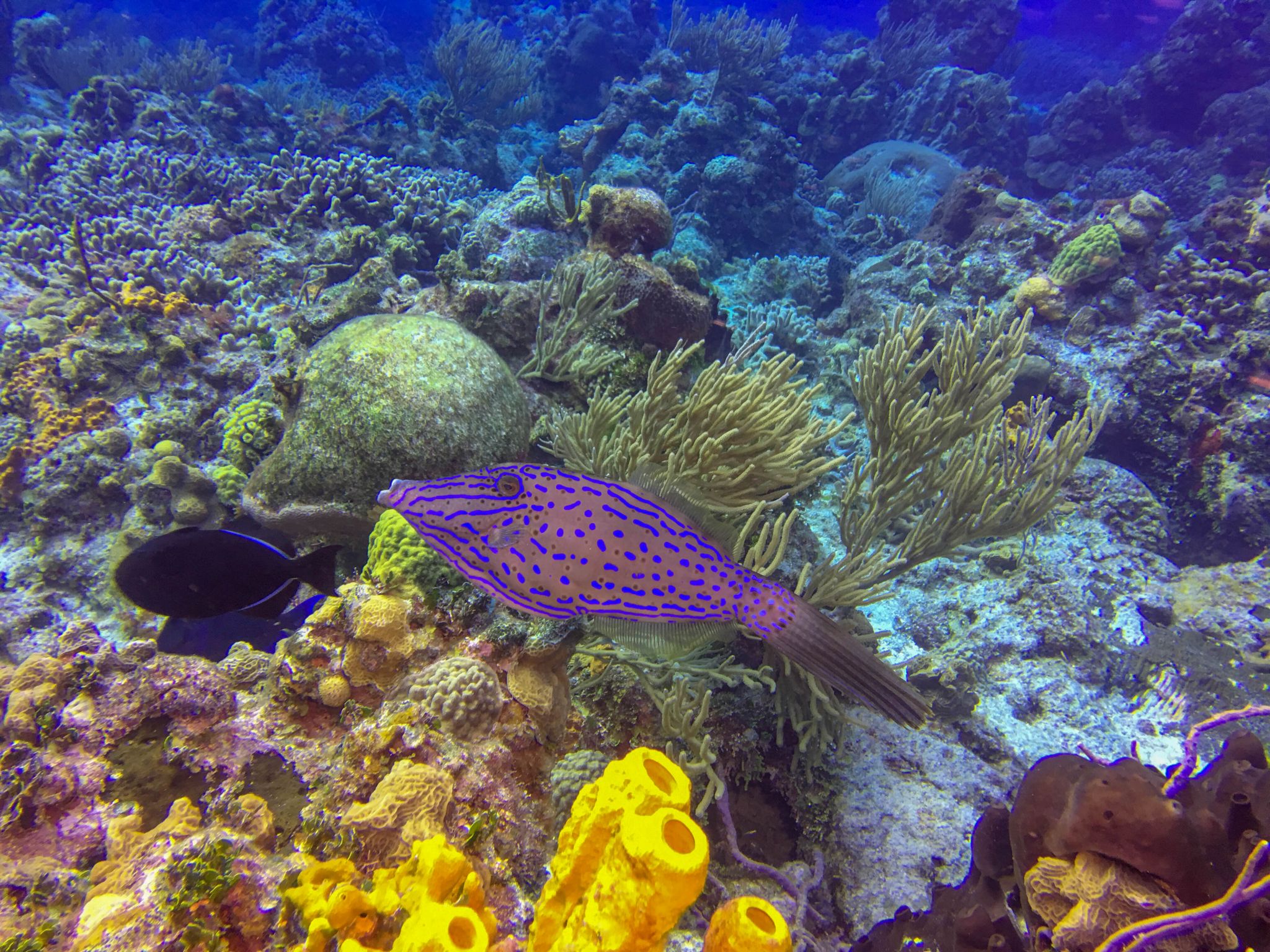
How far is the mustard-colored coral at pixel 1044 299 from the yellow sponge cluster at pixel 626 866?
10505 millimetres

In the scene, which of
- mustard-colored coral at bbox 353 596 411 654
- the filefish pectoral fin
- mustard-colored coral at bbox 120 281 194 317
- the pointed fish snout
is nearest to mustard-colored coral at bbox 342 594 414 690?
mustard-colored coral at bbox 353 596 411 654

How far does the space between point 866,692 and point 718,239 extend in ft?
41.1

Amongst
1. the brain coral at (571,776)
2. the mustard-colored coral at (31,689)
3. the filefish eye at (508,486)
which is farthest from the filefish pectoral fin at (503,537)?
the mustard-colored coral at (31,689)

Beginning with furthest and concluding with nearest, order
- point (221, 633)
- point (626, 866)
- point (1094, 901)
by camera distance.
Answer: point (221, 633) → point (1094, 901) → point (626, 866)

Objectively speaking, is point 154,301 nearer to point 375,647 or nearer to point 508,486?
point 375,647

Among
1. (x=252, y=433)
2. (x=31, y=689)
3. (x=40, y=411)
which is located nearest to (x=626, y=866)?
(x=31, y=689)

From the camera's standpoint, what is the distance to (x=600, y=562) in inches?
94.0

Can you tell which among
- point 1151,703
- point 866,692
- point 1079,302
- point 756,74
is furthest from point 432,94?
point 1151,703

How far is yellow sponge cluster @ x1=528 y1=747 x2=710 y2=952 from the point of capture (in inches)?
57.6

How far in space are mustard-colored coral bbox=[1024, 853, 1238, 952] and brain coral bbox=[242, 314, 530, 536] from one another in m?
3.77

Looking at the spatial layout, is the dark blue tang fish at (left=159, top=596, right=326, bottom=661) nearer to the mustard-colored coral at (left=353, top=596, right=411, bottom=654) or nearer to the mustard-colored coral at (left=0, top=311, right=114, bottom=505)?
the mustard-colored coral at (left=353, top=596, right=411, bottom=654)

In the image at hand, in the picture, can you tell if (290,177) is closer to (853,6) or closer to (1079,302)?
(1079,302)

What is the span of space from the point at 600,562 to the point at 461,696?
945 mm

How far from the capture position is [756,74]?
1730 cm
